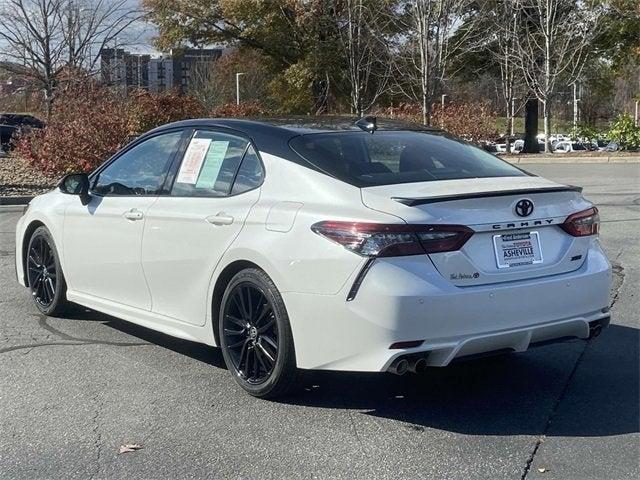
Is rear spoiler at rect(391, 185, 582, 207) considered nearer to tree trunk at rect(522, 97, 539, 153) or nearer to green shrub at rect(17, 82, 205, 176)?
green shrub at rect(17, 82, 205, 176)

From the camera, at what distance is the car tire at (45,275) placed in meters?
6.66

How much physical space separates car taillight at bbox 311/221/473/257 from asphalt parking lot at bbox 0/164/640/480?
0.92 meters

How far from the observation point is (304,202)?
458 centimetres

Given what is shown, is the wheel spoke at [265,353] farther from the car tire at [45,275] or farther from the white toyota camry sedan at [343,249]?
the car tire at [45,275]

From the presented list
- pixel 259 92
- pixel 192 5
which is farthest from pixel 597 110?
pixel 192 5

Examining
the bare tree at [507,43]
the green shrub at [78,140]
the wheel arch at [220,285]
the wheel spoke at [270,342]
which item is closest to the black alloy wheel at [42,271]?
the wheel arch at [220,285]

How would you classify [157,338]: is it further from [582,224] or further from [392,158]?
[582,224]

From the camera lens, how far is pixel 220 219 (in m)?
4.98

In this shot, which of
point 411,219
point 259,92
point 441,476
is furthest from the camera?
point 259,92

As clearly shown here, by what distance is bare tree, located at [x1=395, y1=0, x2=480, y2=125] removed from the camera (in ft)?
85.3

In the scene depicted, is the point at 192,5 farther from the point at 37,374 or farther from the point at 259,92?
the point at 37,374

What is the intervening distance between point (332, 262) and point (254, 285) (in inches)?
24.3

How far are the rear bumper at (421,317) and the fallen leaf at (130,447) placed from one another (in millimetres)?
889

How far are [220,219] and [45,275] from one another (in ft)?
8.11
